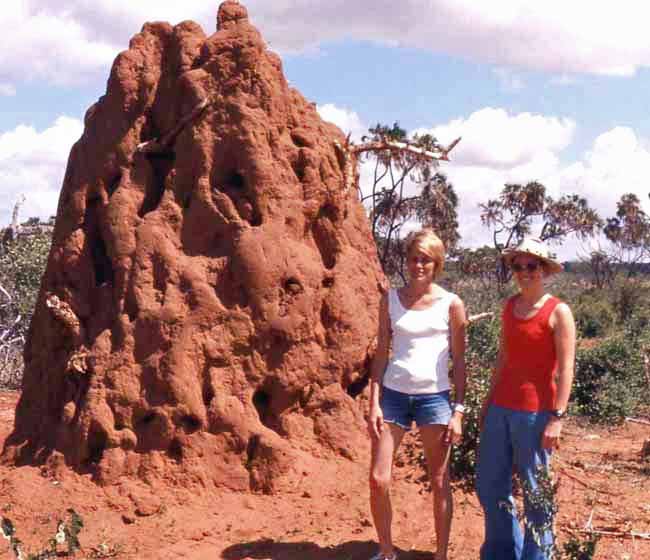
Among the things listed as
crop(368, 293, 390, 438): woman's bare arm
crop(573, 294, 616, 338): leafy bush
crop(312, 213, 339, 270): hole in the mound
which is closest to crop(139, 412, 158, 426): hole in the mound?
crop(312, 213, 339, 270): hole in the mound

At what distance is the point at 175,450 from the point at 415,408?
1.68 metres

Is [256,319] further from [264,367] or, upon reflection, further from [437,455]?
[437,455]

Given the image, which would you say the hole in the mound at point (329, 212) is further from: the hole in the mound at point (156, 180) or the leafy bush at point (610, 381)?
the leafy bush at point (610, 381)

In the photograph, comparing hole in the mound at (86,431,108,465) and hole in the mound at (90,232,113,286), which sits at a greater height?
hole in the mound at (90,232,113,286)

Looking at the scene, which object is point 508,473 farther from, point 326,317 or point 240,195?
point 240,195

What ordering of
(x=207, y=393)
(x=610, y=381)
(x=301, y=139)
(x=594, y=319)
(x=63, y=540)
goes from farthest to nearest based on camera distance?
(x=594, y=319)
(x=610, y=381)
(x=301, y=139)
(x=207, y=393)
(x=63, y=540)

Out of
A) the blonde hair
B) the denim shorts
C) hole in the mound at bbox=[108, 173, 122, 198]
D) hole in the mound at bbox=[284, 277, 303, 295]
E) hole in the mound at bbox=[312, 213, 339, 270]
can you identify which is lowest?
Answer: the denim shorts

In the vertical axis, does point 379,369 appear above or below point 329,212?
below

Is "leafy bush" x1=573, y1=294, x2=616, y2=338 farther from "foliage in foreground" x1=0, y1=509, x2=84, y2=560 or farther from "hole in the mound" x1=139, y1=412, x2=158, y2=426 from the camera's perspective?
"foliage in foreground" x1=0, y1=509, x2=84, y2=560

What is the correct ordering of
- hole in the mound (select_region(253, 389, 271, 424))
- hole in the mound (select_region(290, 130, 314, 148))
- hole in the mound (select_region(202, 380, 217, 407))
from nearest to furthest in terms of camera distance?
hole in the mound (select_region(202, 380, 217, 407)) < hole in the mound (select_region(253, 389, 271, 424)) < hole in the mound (select_region(290, 130, 314, 148))

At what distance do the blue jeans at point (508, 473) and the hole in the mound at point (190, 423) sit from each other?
68.7 inches

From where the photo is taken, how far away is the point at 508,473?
160 inches

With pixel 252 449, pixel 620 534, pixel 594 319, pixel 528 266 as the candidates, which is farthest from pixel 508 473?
pixel 594 319

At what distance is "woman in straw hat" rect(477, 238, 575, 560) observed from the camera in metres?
3.86
